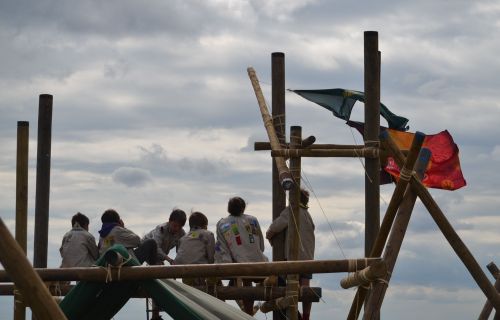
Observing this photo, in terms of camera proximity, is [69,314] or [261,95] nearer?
[69,314]

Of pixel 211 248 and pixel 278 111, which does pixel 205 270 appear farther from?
pixel 278 111

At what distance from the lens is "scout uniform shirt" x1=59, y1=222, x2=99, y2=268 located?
12.8 metres

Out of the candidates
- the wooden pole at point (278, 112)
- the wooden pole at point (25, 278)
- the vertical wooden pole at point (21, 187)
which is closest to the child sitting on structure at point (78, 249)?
the vertical wooden pole at point (21, 187)

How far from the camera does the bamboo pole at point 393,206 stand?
9.71 m

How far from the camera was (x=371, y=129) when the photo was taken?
12.1 metres

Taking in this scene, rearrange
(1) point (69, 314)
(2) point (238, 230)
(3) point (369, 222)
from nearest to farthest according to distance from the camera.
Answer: (1) point (69, 314) < (3) point (369, 222) < (2) point (238, 230)

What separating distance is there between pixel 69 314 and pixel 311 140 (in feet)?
16.0

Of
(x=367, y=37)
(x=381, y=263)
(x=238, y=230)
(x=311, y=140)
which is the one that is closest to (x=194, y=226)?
(x=238, y=230)

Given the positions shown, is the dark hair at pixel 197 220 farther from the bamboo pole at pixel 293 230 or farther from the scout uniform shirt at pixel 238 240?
the bamboo pole at pixel 293 230

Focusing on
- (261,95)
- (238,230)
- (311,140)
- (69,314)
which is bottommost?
(69,314)

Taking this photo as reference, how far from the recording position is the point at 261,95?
559 inches

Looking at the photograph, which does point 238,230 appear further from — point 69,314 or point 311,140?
point 69,314

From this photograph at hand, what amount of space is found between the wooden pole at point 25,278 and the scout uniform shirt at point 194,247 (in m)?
6.92

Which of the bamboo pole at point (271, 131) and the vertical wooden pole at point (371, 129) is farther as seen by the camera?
the bamboo pole at point (271, 131)
